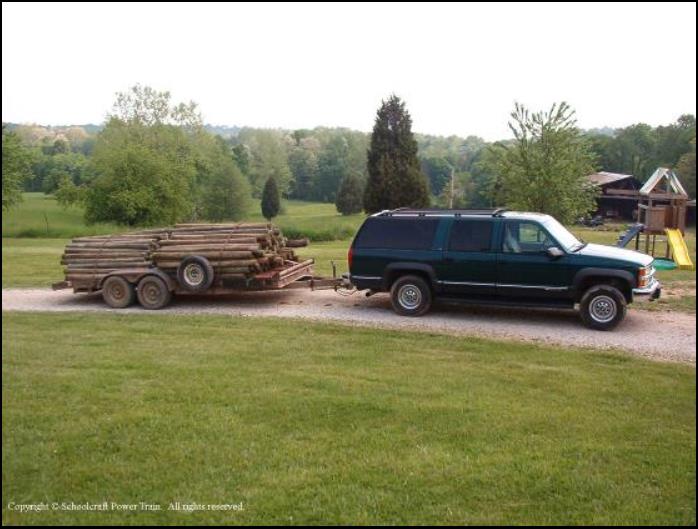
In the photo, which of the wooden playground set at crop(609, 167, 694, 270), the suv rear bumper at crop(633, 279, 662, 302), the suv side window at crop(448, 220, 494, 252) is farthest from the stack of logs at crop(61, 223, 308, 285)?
the wooden playground set at crop(609, 167, 694, 270)

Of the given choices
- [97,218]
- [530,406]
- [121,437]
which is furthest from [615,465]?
[97,218]

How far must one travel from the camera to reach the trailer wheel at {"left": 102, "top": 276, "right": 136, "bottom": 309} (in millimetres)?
12750

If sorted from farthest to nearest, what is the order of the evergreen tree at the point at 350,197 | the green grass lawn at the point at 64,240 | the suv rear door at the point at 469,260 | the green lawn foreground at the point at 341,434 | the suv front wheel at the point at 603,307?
1. the evergreen tree at the point at 350,197
2. the green grass lawn at the point at 64,240
3. the suv rear door at the point at 469,260
4. the suv front wheel at the point at 603,307
5. the green lawn foreground at the point at 341,434

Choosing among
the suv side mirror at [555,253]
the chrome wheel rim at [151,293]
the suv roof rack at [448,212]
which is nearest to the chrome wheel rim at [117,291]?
the chrome wheel rim at [151,293]

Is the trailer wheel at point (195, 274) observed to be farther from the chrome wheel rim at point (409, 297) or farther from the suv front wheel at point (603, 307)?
the suv front wheel at point (603, 307)

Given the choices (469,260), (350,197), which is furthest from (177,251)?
(350,197)

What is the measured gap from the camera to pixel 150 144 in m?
63.1

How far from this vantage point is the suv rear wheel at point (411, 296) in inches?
470

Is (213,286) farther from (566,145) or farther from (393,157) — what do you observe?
(393,157)

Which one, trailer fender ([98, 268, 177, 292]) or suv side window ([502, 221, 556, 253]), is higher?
suv side window ([502, 221, 556, 253])

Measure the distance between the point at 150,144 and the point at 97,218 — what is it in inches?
438

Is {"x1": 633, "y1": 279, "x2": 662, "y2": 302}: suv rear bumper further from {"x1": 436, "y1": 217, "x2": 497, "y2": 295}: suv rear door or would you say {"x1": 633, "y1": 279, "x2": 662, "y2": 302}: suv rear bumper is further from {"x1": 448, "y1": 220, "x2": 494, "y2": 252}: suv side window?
{"x1": 448, "y1": 220, "x2": 494, "y2": 252}: suv side window

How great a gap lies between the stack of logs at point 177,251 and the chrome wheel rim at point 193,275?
0.25 m

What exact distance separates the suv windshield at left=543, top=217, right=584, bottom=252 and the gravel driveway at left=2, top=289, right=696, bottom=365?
128 cm
